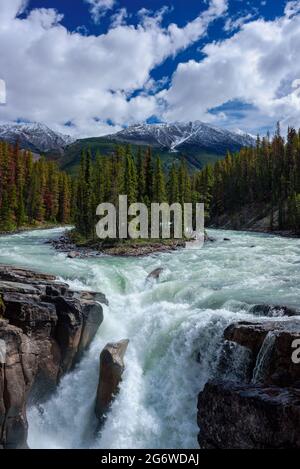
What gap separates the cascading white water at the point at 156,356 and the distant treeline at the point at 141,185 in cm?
3456

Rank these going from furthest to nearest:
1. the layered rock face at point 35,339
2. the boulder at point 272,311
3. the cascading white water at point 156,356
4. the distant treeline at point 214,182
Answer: the distant treeline at point 214,182 < the boulder at point 272,311 < the cascading white water at point 156,356 < the layered rock face at point 35,339

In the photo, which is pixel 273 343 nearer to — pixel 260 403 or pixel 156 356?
pixel 260 403

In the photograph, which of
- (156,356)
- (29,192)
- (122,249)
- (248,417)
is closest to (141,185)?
(122,249)

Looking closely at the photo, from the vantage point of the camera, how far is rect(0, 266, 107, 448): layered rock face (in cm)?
1689

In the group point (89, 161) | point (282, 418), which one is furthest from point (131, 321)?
point (89, 161)

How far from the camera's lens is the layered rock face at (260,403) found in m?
11.9

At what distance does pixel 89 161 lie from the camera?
7844cm

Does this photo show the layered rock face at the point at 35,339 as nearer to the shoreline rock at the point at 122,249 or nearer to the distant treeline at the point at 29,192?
the shoreline rock at the point at 122,249

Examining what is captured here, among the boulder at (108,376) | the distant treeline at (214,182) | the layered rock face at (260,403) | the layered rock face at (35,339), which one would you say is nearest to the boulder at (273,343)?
the layered rock face at (260,403)

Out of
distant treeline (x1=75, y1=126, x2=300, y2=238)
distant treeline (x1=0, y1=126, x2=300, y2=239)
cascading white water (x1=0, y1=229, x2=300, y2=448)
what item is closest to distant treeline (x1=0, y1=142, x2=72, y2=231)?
distant treeline (x1=0, y1=126, x2=300, y2=239)

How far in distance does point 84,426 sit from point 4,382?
4.57m

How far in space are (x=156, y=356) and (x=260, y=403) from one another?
9.04m
